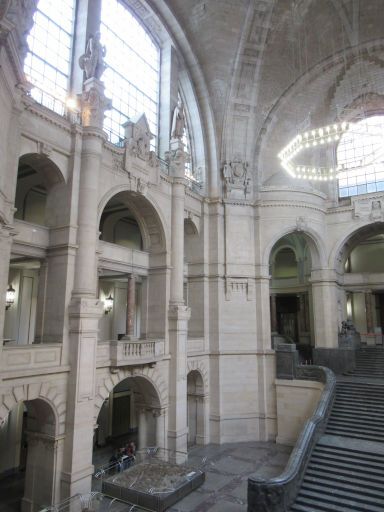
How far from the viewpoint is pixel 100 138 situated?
13.2 m

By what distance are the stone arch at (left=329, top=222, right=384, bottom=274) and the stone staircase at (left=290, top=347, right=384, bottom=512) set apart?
21.3 feet

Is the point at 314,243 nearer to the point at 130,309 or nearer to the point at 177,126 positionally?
the point at 177,126

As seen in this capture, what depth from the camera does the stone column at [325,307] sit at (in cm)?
1995

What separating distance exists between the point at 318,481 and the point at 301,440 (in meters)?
1.24

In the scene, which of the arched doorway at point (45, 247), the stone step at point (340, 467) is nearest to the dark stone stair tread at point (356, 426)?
the stone step at point (340, 467)

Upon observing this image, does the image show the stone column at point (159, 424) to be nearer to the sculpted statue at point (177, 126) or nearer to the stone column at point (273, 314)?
the stone column at point (273, 314)

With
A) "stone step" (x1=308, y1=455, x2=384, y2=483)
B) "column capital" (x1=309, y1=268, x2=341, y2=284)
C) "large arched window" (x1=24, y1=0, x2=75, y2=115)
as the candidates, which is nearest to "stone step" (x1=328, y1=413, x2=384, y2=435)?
"stone step" (x1=308, y1=455, x2=384, y2=483)

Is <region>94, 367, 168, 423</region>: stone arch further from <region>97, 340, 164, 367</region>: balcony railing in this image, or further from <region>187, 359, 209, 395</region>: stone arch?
<region>187, 359, 209, 395</region>: stone arch

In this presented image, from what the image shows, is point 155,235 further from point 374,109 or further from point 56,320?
point 374,109

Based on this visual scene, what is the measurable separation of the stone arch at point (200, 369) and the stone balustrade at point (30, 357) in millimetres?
7104

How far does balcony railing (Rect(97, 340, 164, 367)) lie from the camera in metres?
13.0

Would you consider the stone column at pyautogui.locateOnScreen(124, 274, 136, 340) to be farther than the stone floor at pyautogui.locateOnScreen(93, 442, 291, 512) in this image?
Yes

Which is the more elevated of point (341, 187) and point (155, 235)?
point (341, 187)

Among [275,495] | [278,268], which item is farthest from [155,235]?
[278,268]
